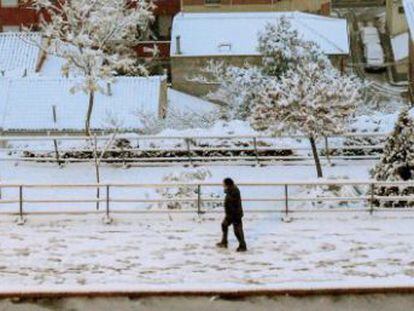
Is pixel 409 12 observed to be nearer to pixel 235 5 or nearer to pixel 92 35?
pixel 235 5

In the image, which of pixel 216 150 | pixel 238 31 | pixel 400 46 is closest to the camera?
pixel 216 150

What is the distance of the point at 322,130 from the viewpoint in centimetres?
2380

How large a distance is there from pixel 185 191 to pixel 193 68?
885 inches

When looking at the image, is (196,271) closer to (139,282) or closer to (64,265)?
(139,282)

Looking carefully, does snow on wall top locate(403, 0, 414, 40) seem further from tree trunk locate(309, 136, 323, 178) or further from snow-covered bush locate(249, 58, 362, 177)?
tree trunk locate(309, 136, 323, 178)

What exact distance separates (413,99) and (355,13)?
16.5 metres

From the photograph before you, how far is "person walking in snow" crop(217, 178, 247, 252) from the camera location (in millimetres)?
17078

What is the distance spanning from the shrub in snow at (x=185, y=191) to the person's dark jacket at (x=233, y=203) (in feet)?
6.07

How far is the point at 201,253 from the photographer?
57.2 ft

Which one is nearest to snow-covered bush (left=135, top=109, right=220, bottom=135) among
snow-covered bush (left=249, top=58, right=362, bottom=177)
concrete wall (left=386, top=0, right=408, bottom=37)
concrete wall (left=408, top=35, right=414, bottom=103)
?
snow-covered bush (left=249, top=58, right=362, bottom=177)

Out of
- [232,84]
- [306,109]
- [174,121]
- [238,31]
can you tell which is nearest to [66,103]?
[174,121]

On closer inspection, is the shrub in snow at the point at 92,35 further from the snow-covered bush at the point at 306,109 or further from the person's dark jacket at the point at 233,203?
the person's dark jacket at the point at 233,203

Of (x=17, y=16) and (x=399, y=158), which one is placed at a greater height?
(x=17, y=16)

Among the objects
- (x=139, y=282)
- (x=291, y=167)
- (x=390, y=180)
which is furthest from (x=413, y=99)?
(x=139, y=282)
